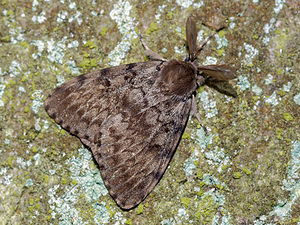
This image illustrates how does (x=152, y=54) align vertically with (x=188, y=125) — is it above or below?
above

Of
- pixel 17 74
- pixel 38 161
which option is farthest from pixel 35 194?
pixel 17 74

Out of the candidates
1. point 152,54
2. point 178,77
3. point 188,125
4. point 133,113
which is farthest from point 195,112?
point 152,54

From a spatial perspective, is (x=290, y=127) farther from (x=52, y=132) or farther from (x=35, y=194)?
(x=35, y=194)

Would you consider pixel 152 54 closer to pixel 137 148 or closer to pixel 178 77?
pixel 178 77

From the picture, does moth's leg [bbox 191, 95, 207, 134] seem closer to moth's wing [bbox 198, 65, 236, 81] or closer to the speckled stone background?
the speckled stone background

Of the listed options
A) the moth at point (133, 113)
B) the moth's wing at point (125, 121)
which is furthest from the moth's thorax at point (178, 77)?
the moth's wing at point (125, 121)
